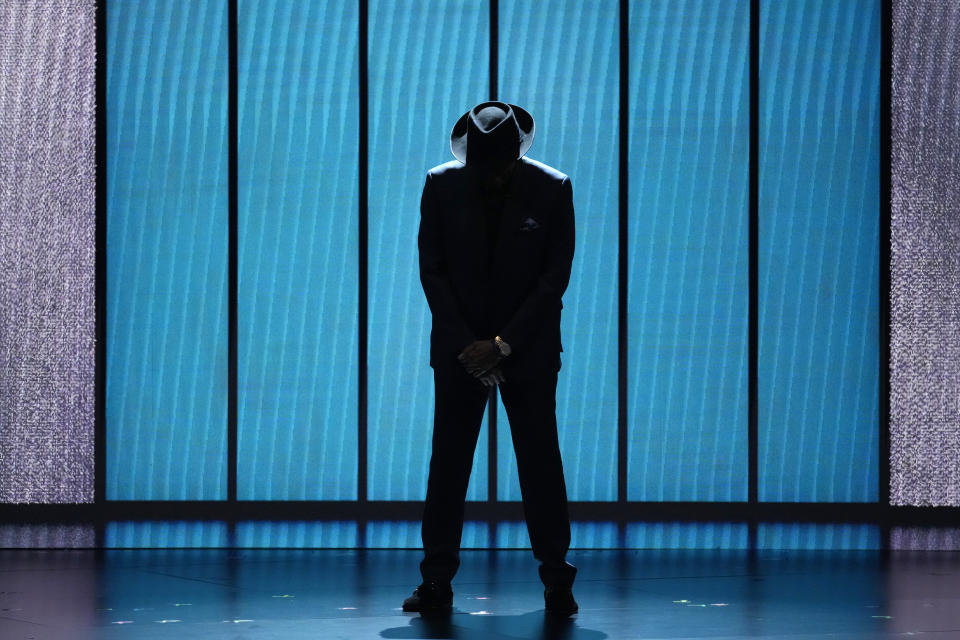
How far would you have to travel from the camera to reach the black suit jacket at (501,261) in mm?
3451

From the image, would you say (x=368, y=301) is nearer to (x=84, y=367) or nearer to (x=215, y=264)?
(x=215, y=264)

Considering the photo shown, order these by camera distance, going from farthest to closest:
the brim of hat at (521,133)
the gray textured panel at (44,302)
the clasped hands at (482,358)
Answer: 1. the gray textured panel at (44,302)
2. the brim of hat at (521,133)
3. the clasped hands at (482,358)

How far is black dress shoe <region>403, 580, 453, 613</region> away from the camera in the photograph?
3414 millimetres

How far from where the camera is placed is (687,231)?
6387 mm

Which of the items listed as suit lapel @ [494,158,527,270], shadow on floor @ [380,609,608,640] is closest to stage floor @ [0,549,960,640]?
shadow on floor @ [380,609,608,640]

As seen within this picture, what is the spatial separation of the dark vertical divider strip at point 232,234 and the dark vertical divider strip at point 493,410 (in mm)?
1192

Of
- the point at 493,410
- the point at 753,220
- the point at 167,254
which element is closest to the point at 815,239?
the point at 753,220

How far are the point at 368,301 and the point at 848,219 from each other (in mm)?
2288

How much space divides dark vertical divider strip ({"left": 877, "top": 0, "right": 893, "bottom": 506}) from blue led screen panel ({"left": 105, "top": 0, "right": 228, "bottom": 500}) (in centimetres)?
307

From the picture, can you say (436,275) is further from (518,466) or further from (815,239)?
(815,239)

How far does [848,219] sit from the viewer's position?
6.37 m

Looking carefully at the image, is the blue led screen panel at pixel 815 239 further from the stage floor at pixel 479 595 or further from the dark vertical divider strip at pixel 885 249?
the stage floor at pixel 479 595

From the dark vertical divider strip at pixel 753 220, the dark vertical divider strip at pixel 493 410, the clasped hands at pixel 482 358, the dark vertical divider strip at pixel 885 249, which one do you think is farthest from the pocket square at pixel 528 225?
the dark vertical divider strip at pixel 885 249

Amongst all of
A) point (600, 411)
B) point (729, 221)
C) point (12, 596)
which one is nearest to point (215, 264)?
point (600, 411)
